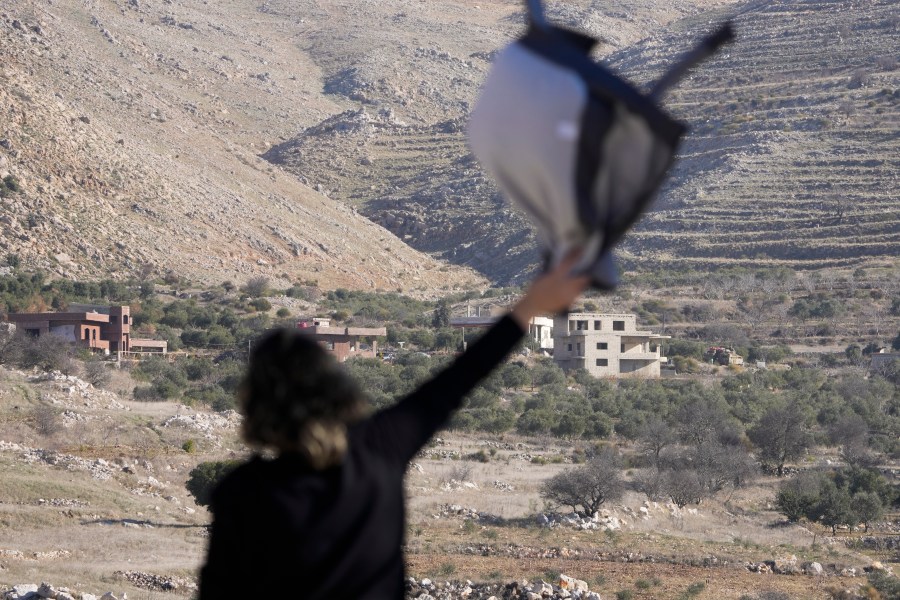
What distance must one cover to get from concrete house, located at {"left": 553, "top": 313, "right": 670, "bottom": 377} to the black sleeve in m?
46.6

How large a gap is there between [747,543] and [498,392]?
19736 mm

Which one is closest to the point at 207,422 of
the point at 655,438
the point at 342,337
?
the point at 655,438

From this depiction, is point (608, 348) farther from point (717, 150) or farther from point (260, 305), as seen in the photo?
point (717, 150)

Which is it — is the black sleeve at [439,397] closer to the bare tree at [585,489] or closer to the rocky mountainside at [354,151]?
the bare tree at [585,489]

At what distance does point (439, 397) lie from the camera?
2.12 m

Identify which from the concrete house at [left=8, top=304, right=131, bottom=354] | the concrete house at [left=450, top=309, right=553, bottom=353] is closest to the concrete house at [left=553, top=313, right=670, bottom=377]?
the concrete house at [left=450, top=309, right=553, bottom=353]

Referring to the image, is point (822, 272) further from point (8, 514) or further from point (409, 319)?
point (8, 514)

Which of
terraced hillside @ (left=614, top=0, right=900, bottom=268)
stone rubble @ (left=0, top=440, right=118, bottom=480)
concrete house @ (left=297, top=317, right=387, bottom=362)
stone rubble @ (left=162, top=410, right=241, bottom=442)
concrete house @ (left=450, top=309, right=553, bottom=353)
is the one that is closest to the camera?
stone rubble @ (left=0, top=440, right=118, bottom=480)

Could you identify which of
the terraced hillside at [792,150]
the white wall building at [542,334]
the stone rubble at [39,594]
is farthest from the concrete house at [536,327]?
the stone rubble at [39,594]

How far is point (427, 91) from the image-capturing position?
111312 mm

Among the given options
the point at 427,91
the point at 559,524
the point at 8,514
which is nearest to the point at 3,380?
the point at 8,514

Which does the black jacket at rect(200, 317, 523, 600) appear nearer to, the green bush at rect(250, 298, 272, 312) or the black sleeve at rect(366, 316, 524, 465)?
the black sleeve at rect(366, 316, 524, 465)

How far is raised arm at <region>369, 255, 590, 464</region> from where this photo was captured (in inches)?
79.7

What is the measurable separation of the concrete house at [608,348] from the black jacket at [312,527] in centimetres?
4681
